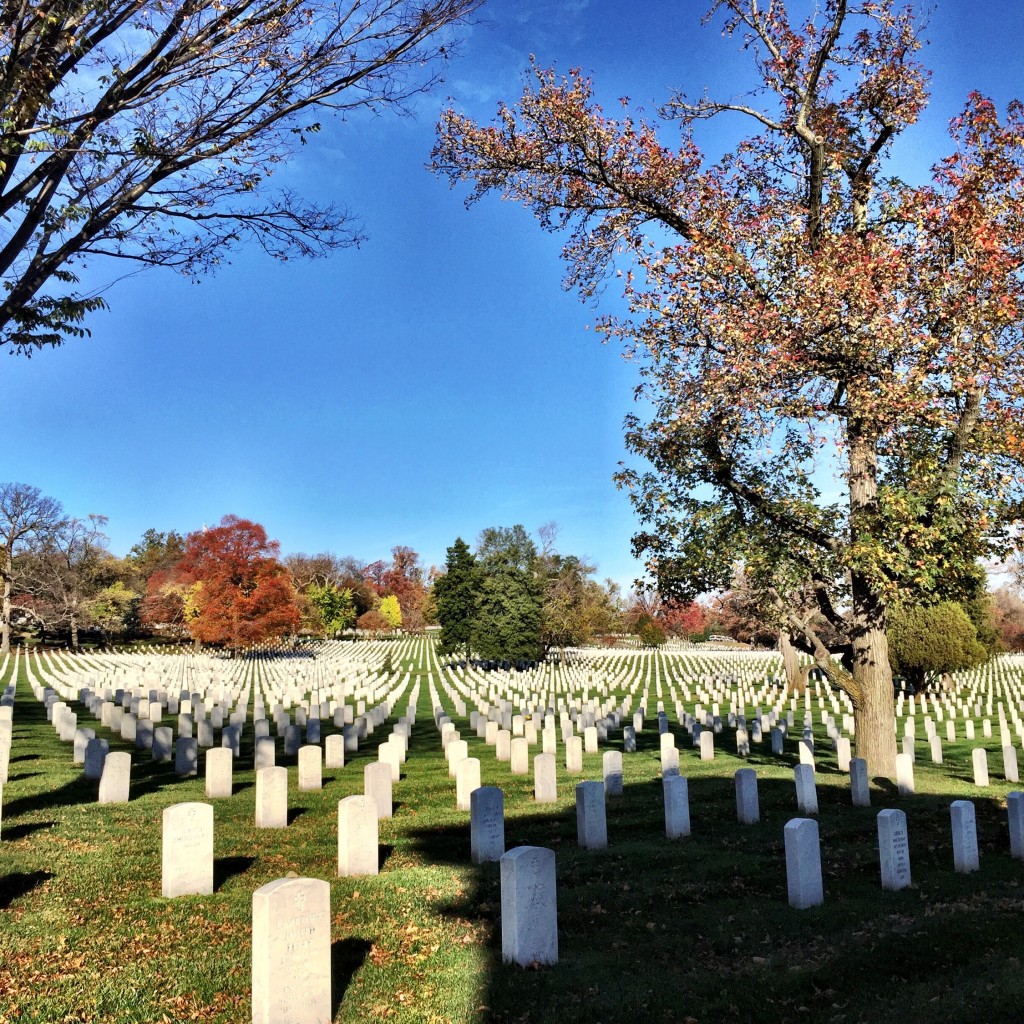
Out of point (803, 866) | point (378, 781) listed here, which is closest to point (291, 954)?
point (803, 866)

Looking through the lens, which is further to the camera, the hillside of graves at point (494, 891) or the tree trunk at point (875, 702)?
the tree trunk at point (875, 702)

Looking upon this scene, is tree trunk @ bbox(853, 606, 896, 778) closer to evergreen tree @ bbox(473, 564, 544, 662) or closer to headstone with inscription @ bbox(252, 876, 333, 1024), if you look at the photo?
headstone with inscription @ bbox(252, 876, 333, 1024)

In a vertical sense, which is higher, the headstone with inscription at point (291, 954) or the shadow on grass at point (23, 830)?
the headstone with inscription at point (291, 954)

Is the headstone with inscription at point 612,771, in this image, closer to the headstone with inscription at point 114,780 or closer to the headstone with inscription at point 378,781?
the headstone with inscription at point 378,781

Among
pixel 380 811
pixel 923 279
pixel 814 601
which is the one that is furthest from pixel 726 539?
pixel 380 811

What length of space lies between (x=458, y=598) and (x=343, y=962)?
167 feet

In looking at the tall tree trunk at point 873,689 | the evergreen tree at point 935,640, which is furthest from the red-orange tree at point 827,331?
the evergreen tree at point 935,640

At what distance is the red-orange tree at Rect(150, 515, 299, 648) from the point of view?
47.1 m

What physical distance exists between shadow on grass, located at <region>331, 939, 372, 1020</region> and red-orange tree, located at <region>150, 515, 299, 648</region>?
43982 millimetres

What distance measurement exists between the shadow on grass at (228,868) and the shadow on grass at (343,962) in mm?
1880

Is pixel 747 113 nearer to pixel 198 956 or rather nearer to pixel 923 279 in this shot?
pixel 923 279

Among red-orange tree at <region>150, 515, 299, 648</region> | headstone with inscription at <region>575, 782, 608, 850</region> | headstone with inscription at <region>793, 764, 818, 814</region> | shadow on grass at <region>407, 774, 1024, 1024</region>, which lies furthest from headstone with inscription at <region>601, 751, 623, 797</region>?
red-orange tree at <region>150, 515, 299, 648</region>

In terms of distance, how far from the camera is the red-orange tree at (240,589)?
47.1 metres

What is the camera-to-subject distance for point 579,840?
8719 millimetres
